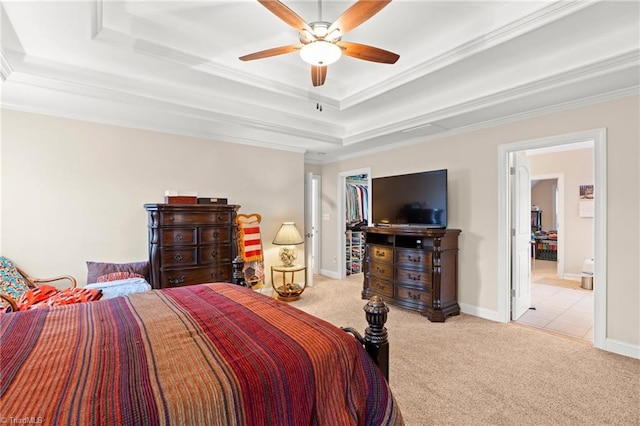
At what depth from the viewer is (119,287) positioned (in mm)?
2766

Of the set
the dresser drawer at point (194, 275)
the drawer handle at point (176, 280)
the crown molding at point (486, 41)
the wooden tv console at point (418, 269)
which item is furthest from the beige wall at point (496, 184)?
the drawer handle at point (176, 280)

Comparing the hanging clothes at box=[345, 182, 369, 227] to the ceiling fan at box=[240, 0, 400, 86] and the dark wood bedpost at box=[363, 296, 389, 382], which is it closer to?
the ceiling fan at box=[240, 0, 400, 86]

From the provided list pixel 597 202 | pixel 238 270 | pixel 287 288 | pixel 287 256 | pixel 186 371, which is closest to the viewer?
pixel 186 371

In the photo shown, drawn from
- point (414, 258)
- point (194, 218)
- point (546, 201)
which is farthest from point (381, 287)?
point (546, 201)

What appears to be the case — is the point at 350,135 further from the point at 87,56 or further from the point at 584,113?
the point at 87,56

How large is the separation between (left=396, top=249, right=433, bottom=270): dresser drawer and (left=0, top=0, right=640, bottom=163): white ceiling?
5.26ft

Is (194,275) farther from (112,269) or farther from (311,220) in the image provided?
(311,220)

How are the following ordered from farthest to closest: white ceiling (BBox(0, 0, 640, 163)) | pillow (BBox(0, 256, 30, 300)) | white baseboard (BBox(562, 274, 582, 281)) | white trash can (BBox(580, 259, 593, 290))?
white baseboard (BBox(562, 274, 582, 281)) → white trash can (BBox(580, 259, 593, 290)) → pillow (BBox(0, 256, 30, 300)) → white ceiling (BBox(0, 0, 640, 163))

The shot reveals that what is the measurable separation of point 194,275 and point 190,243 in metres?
0.37

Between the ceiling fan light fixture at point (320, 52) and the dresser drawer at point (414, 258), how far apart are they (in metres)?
2.60

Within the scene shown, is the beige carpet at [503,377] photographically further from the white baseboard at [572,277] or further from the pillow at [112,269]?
the white baseboard at [572,277]

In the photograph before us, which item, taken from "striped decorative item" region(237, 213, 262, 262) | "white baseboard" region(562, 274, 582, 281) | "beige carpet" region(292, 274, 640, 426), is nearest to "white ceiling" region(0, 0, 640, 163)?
"striped decorative item" region(237, 213, 262, 262)

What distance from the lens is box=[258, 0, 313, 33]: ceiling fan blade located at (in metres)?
1.70

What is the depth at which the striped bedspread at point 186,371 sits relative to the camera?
0.88m
